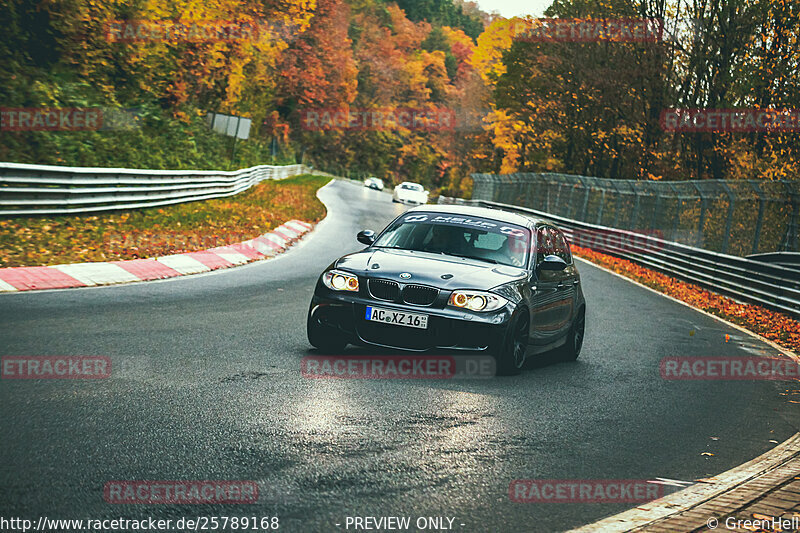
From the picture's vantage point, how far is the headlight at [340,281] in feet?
28.2

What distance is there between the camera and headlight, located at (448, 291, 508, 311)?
833cm

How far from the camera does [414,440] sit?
20.0ft

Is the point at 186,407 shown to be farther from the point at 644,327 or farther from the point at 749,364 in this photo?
the point at 644,327

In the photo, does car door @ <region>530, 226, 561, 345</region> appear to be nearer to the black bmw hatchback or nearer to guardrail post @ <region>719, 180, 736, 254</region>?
the black bmw hatchback

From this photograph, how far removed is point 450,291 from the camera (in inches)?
328

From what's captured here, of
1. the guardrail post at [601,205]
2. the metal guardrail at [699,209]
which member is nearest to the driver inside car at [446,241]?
the metal guardrail at [699,209]

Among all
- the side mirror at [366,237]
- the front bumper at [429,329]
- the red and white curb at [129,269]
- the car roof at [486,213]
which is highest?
the car roof at [486,213]

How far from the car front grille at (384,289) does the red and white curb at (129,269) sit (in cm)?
529

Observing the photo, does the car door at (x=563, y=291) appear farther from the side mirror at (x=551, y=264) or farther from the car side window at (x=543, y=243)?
the side mirror at (x=551, y=264)

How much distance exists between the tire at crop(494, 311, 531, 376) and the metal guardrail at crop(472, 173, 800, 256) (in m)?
12.6

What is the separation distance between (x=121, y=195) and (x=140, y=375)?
44.6 feet

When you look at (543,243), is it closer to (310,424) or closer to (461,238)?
(461,238)

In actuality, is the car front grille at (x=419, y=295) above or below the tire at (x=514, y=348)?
above

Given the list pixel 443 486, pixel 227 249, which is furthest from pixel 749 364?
pixel 227 249
